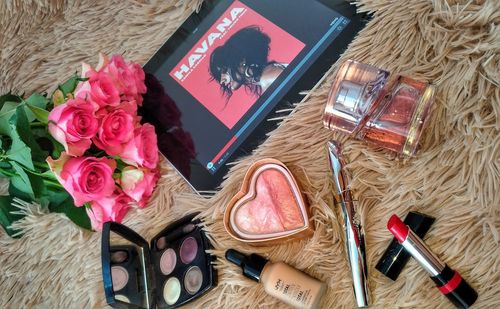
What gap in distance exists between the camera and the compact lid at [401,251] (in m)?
0.59

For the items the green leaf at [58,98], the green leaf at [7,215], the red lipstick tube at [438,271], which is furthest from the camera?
the green leaf at [7,215]

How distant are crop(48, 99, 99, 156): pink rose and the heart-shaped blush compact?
203 millimetres

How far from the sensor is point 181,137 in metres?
0.75

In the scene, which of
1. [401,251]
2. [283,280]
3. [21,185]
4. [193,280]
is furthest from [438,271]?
[21,185]

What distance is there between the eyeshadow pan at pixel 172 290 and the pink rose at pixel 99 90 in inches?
10.0

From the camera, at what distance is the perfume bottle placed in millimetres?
607

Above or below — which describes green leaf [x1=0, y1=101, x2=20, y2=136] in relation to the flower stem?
below

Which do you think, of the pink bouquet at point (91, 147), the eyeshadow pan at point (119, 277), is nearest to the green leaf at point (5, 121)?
the pink bouquet at point (91, 147)

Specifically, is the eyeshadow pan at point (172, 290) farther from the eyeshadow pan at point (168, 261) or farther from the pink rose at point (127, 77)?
the pink rose at point (127, 77)

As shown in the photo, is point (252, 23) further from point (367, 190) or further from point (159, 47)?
point (367, 190)

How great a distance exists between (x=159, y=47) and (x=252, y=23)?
160 millimetres

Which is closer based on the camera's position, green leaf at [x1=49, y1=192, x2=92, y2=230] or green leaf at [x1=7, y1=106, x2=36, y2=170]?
green leaf at [x1=7, y1=106, x2=36, y2=170]

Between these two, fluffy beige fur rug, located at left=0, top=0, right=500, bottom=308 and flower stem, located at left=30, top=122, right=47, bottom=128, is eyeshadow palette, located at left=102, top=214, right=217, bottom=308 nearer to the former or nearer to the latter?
fluffy beige fur rug, located at left=0, top=0, right=500, bottom=308

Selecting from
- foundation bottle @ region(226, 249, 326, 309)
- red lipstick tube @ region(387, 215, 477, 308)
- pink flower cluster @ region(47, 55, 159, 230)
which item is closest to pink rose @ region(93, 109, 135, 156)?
pink flower cluster @ region(47, 55, 159, 230)
